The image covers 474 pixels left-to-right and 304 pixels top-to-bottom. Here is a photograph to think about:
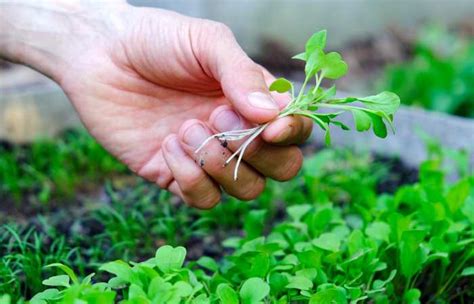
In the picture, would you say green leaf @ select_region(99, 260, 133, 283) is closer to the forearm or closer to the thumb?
the thumb

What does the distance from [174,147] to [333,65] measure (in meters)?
0.44

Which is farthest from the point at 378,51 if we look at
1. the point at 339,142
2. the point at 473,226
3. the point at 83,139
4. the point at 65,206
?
the point at 473,226

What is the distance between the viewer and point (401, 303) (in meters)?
1.64

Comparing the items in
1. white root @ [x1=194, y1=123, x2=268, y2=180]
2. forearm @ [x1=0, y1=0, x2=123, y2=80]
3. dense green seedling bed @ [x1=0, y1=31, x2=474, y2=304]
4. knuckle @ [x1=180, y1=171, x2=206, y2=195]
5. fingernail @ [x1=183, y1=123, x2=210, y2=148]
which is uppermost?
forearm @ [x1=0, y1=0, x2=123, y2=80]

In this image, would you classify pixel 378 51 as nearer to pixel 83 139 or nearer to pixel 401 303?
pixel 83 139

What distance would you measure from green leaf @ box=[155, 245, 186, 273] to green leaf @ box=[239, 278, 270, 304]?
0.13 m

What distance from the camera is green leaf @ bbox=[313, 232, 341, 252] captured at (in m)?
1.57

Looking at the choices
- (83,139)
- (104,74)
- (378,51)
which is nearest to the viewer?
(104,74)

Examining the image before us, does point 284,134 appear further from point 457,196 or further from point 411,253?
point 457,196

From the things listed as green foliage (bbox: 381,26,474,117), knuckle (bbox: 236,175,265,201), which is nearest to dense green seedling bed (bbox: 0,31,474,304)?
knuckle (bbox: 236,175,265,201)

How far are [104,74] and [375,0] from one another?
3.33 m

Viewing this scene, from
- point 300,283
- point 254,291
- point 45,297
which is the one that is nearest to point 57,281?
point 45,297

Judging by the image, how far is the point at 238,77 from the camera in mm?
1513

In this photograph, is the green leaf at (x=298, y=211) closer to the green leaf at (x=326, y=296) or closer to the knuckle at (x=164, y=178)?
the knuckle at (x=164, y=178)
